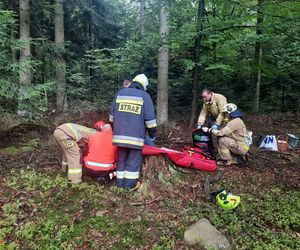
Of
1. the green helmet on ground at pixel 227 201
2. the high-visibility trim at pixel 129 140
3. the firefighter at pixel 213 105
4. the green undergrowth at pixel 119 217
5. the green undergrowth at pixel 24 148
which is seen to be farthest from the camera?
the green undergrowth at pixel 24 148

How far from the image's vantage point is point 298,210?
17.1 ft

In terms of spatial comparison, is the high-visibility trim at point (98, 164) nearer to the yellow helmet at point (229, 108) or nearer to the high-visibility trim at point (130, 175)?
the high-visibility trim at point (130, 175)

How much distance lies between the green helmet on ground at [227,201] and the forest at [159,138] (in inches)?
5.8

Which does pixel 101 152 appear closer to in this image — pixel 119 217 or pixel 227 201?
pixel 119 217

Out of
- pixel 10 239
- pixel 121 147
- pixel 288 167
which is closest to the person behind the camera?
pixel 10 239

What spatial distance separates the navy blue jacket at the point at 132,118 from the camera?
544 cm

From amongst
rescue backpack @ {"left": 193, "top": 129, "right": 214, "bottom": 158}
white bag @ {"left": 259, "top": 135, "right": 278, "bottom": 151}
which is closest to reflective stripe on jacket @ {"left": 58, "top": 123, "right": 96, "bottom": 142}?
rescue backpack @ {"left": 193, "top": 129, "right": 214, "bottom": 158}

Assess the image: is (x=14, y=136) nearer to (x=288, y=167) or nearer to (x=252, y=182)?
(x=252, y=182)

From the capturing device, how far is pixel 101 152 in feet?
→ 18.8

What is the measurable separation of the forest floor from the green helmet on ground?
0.34 feet

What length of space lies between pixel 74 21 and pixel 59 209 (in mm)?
13263

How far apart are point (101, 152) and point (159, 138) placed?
3461mm

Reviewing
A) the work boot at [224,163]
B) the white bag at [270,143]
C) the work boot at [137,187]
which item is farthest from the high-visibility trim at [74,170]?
the white bag at [270,143]

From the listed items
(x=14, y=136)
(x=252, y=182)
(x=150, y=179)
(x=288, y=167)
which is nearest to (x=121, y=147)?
(x=150, y=179)
